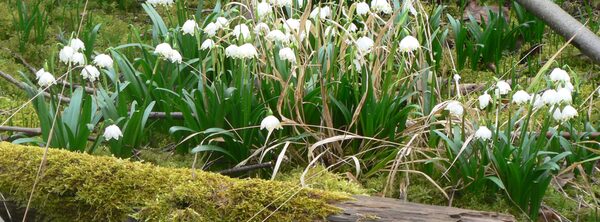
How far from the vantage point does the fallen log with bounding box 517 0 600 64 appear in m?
3.87

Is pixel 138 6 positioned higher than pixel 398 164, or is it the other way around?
pixel 138 6

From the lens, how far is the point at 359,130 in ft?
11.7

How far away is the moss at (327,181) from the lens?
3.04m

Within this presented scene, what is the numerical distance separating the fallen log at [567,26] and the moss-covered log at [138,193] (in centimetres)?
183

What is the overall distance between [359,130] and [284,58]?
0.49 metres

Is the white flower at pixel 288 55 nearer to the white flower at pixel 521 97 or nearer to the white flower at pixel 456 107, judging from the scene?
the white flower at pixel 456 107

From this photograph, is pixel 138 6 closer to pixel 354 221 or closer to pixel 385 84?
pixel 385 84

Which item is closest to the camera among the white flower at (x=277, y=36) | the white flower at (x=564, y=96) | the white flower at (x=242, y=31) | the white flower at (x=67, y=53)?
the white flower at (x=564, y=96)

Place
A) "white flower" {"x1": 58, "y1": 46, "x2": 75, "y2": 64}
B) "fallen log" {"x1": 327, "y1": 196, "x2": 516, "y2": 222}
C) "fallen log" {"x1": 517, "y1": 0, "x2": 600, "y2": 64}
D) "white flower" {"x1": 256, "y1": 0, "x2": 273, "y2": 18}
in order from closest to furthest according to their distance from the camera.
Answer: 1. "fallen log" {"x1": 327, "y1": 196, "x2": 516, "y2": 222}
2. "white flower" {"x1": 58, "y1": 46, "x2": 75, "y2": 64}
3. "white flower" {"x1": 256, "y1": 0, "x2": 273, "y2": 18}
4. "fallen log" {"x1": 517, "y1": 0, "x2": 600, "y2": 64}

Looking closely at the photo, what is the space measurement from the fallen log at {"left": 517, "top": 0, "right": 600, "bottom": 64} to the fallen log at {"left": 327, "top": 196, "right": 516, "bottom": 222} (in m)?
1.55

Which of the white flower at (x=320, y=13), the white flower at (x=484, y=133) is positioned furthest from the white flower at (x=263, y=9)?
the white flower at (x=484, y=133)

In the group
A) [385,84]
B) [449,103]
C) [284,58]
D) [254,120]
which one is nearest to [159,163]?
[254,120]

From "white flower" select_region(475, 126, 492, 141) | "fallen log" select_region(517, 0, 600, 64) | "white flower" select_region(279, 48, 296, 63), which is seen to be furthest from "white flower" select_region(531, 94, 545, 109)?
"white flower" select_region(279, 48, 296, 63)

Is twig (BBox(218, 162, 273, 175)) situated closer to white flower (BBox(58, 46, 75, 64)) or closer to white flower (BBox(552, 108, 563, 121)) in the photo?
white flower (BBox(58, 46, 75, 64))
